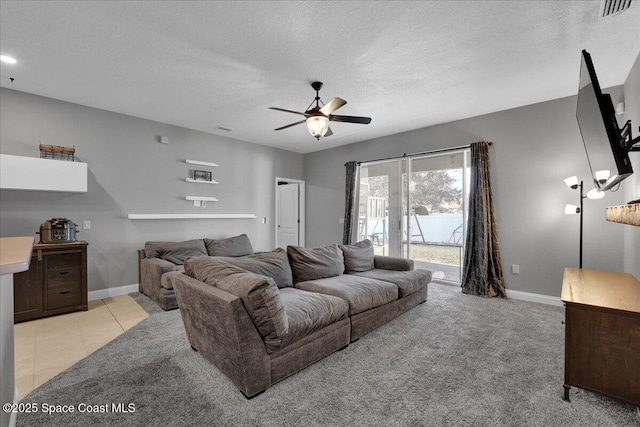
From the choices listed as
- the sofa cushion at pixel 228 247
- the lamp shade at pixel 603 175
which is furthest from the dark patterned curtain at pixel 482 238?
the sofa cushion at pixel 228 247

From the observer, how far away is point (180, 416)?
1.76 metres

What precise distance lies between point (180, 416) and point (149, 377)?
0.61 metres

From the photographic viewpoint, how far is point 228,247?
5004 millimetres

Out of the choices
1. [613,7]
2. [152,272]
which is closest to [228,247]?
[152,272]

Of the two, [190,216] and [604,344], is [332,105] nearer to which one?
[604,344]

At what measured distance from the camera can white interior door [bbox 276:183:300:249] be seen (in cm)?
725

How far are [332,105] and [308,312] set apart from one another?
2015 millimetres

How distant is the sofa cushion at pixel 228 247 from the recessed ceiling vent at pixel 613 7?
5100mm

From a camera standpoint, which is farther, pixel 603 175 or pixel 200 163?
pixel 200 163

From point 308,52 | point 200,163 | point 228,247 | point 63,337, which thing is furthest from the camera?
point 200,163

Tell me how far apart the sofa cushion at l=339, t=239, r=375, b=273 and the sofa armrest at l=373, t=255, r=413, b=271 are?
106 mm

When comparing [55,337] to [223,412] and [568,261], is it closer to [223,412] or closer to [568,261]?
[223,412]

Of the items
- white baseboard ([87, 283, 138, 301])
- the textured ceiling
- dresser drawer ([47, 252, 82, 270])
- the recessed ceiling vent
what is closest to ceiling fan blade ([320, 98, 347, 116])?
the textured ceiling

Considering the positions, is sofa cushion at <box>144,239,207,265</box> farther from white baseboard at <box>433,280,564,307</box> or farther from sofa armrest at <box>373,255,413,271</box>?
white baseboard at <box>433,280,564,307</box>
